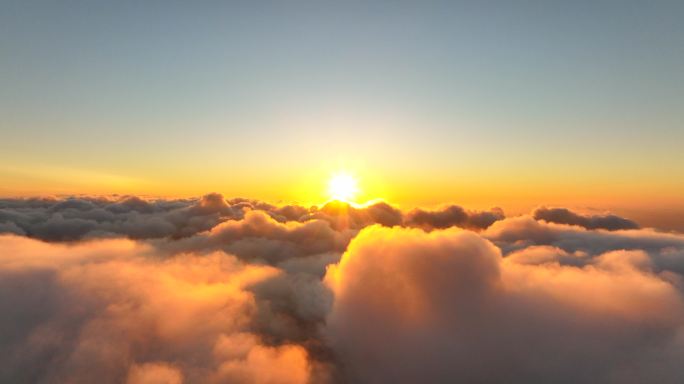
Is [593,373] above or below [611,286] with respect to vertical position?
below

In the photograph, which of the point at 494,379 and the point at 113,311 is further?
the point at 113,311

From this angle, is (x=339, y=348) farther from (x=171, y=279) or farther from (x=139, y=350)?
(x=171, y=279)

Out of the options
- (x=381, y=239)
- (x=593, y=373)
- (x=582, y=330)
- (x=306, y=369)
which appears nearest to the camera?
(x=593, y=373)

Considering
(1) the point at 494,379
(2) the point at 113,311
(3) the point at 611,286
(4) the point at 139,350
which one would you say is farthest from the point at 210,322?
(3) the point at 611,286

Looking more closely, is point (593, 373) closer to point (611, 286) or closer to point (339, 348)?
point (611, 286)

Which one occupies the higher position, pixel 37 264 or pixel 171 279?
pixel 37 264

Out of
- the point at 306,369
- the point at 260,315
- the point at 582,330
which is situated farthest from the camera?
the point at 260,315

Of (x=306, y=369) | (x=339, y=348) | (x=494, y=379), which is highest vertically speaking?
(x=494, y=379)

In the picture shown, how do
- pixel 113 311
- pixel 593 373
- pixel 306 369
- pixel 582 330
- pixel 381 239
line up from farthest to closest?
pixel 306 369 < pixel 381 239 < pixel 113 311 < pixel 582 330 < pixel 593 373

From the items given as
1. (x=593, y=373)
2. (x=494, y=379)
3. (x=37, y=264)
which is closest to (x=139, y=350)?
(x=37, y=264)
